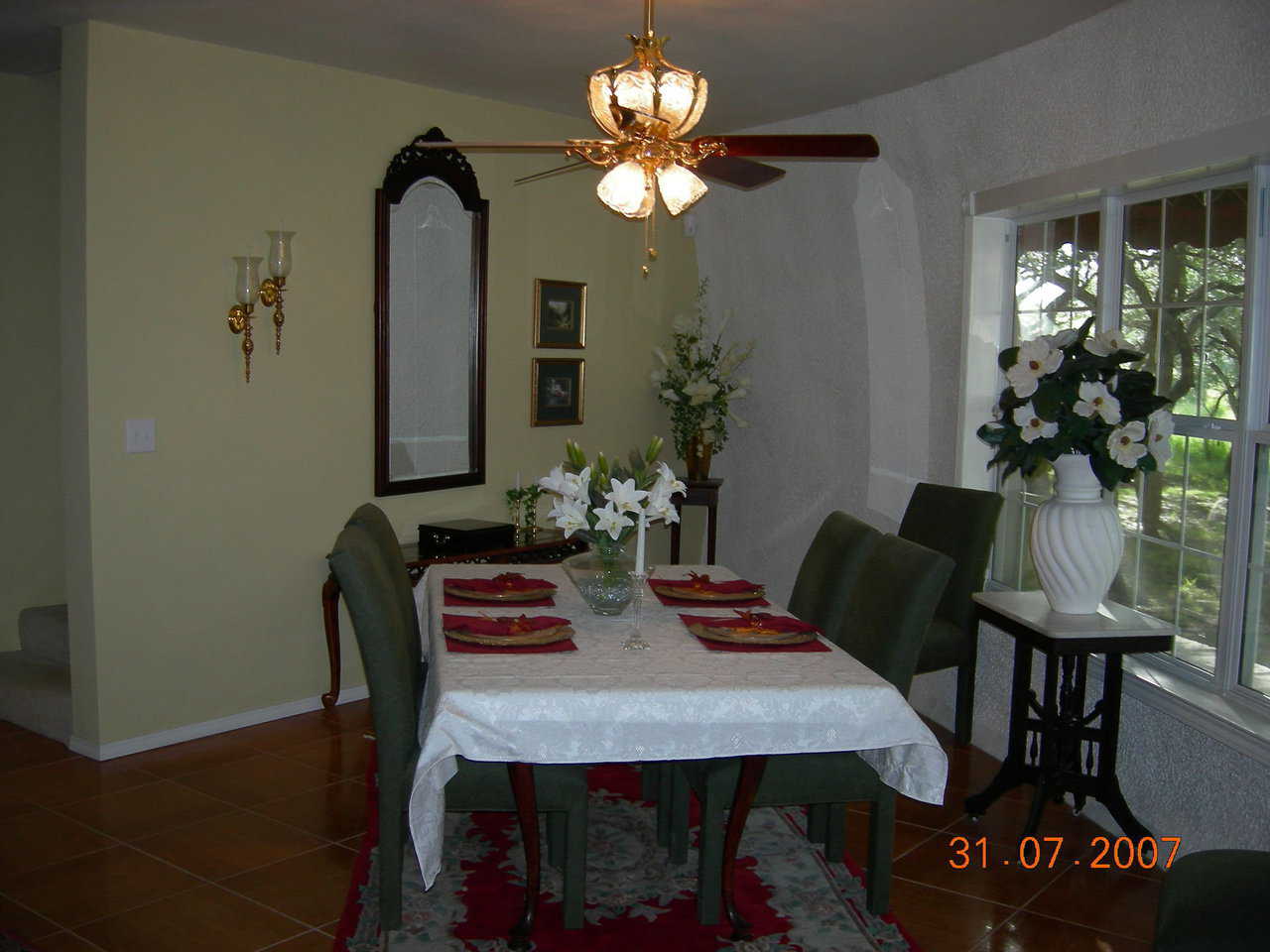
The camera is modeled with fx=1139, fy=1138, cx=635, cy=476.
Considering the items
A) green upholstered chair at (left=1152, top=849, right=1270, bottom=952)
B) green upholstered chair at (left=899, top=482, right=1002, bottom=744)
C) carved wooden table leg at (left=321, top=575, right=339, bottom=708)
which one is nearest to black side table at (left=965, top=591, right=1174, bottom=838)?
green upholstered chair at (left=899, top=482, right=1002, bottom=744)

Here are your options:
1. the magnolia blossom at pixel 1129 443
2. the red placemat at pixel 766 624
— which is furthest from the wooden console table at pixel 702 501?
the magnolia blossom at pixel 1129 443

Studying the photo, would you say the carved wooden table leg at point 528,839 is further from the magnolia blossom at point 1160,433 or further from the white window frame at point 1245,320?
the magnolia blossom at point 1160,433

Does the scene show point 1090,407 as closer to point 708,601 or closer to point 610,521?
point 708,601

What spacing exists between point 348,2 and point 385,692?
206 centimetres

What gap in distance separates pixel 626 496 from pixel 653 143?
84 cm

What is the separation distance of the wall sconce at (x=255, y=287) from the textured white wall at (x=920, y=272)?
7.28 ft

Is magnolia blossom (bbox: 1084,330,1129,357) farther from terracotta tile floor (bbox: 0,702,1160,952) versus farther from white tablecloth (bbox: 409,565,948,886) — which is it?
terracotta tile floor (bbox: 0,702,1160,952)

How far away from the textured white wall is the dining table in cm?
109

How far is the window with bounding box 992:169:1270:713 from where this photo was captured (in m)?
2.97

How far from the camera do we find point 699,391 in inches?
203

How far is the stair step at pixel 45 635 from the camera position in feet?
14.3


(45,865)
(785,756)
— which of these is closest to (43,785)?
(45,865)

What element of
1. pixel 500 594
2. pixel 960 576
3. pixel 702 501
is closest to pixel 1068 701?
pixel 960 576

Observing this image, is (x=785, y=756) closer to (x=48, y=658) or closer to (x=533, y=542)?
(x=533, y=542)
